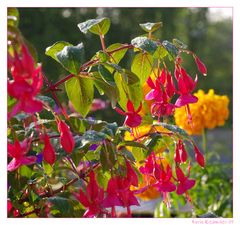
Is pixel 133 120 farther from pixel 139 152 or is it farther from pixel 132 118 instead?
pixel 139 152

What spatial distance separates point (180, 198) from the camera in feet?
5.54

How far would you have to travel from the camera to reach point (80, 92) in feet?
2.74

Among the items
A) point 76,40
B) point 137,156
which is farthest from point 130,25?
point 137,156

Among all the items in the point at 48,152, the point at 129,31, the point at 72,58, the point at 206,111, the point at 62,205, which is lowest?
the point at 129,31

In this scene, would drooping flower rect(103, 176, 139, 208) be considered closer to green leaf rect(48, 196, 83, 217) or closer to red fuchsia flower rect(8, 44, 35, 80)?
green leaf rect(48, 196, 83, 217)

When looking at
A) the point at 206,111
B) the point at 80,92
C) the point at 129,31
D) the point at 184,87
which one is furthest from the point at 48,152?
the point at 129,31

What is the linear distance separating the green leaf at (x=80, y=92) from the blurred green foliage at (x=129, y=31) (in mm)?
3515

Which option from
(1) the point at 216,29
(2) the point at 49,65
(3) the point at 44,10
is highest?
(3) the point at 44,10

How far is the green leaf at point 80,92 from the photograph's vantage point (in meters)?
0.83

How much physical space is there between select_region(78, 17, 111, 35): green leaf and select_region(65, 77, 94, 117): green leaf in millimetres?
70

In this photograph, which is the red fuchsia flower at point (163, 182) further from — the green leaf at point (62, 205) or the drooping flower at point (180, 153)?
the green leaf at point (62, 205)

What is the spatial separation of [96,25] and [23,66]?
0.31m
